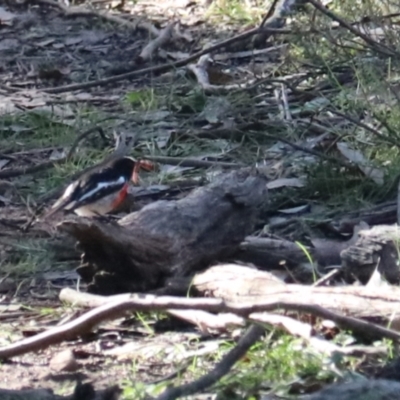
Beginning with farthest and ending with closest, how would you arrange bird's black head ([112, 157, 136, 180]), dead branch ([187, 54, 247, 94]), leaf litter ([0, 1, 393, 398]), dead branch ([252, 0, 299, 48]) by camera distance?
dead branch ([252, 0, 299, 48])
dead branch ([187, 54, 247, 94])
bird's black head ([112, 157, 136, 180])
leaf litter ([0, 1, 393, 398])

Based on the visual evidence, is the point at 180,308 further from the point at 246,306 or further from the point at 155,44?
the point at 155,44

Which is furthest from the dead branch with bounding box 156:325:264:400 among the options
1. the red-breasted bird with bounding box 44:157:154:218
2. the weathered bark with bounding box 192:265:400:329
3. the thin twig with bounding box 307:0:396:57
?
the thin twig with bounding box 307:0:396:57

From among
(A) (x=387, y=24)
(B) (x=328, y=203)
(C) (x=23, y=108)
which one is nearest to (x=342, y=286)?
(B) (x=328, y=203)

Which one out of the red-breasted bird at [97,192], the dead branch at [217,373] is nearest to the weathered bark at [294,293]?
the dead branch at [217,373]

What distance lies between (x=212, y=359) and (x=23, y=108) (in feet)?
15.1

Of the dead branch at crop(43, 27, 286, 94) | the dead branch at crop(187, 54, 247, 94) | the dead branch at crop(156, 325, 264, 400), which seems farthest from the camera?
the dead branch at crop(43, 27, 286, 94)

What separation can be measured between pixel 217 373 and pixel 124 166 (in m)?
2.69

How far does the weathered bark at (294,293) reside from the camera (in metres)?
4.21

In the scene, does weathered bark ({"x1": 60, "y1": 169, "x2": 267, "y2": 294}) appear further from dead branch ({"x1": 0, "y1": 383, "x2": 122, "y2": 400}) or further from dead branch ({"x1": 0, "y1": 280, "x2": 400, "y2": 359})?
dead branch ({"x1": 0, "y1": 383, "x2": 122, "y2": 400})

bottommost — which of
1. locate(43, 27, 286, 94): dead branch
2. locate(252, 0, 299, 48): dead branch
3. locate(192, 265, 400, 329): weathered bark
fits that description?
locate(43, 27, 286, 94): dead branch

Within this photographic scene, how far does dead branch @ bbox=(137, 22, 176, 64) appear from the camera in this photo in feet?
31.6

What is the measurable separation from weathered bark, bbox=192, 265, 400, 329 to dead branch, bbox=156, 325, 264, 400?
0.79 feet

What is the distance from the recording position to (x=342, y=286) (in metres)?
4.59

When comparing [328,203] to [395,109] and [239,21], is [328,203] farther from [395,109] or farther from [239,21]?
[239,21]
